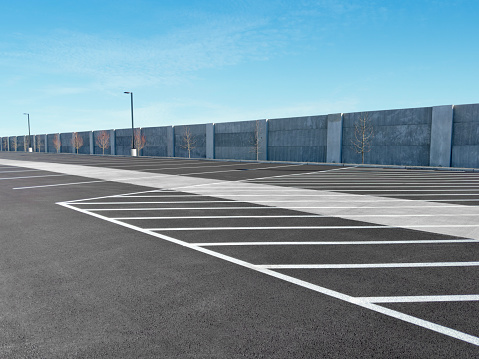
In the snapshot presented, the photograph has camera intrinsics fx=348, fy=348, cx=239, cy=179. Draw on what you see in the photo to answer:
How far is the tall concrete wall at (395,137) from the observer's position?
2738 cm

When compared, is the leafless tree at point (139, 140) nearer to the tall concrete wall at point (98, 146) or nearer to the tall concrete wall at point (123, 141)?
the tall concrete wall at point (123, 141)

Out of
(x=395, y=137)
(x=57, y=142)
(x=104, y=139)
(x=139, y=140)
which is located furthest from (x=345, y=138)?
(x=57, y=142)

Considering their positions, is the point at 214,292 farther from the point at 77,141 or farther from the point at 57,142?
the point at 57,142

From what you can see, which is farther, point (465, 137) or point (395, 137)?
point (395, 137)

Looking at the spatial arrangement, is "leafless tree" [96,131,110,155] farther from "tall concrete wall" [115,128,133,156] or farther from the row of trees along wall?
the row of trees along wall

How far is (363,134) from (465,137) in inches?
296

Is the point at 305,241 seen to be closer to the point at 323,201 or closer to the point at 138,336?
the point at 138,336

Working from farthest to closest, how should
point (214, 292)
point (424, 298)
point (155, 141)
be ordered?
1. point (155, 141)
2. point (214, 292)
3. point (424, 298)

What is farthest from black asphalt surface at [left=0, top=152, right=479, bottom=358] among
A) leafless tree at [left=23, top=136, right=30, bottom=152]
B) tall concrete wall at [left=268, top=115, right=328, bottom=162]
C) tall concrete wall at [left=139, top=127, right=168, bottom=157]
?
leafless tree at [left=23, top=136, right=30, bottom=152]

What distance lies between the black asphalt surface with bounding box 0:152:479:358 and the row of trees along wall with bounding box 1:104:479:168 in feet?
76.1

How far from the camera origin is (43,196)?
11.1 meters

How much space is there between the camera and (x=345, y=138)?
31.5 metres

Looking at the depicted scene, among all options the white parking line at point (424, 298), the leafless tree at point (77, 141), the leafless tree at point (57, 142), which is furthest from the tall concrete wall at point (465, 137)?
the leafless tree at point (57, 142)

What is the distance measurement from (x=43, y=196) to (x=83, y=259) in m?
7.36
